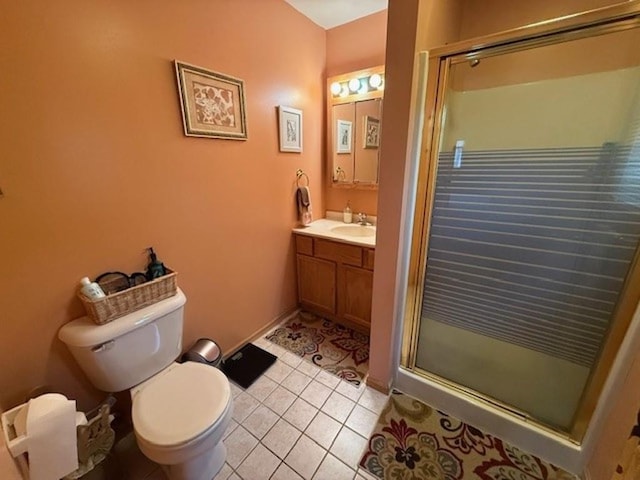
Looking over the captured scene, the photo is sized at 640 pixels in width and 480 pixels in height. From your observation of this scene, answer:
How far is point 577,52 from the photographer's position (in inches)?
45.3

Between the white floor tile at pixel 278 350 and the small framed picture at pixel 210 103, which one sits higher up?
the small framed picture at pixel 210 103

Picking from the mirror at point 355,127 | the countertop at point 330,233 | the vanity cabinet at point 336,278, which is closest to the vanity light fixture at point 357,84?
the mirror at point 355,127

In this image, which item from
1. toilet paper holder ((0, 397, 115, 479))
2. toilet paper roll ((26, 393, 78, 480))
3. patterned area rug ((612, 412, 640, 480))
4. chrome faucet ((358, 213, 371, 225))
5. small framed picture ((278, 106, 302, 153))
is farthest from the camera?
chrome faucet ((358, 213, 371, 225))

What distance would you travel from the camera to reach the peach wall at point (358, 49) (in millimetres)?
1989

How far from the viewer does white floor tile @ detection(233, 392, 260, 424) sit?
1.50 metres

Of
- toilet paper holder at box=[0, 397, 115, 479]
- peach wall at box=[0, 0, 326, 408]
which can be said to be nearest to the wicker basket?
peach wall at box=[0, 0, 326, 408]

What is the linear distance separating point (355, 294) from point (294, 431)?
97 cm

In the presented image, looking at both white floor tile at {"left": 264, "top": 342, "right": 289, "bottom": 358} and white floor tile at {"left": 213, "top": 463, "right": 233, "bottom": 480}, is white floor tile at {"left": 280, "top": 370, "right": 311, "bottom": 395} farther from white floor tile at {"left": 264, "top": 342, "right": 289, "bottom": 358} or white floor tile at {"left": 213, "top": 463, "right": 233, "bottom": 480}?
white floor tile at {"left": 213, "top": 463, "right": 233, "bottom": 480}

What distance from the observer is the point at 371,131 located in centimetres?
221

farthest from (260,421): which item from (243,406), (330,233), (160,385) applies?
(330,233)

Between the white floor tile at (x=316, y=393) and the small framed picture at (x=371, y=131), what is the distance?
72.9 inches

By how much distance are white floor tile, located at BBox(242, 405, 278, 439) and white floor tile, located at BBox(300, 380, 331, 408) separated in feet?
0.70

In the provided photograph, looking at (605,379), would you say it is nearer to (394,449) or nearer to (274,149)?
(394,449)

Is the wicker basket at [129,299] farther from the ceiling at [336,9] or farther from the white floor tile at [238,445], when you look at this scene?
the ceiling at [336,9]
